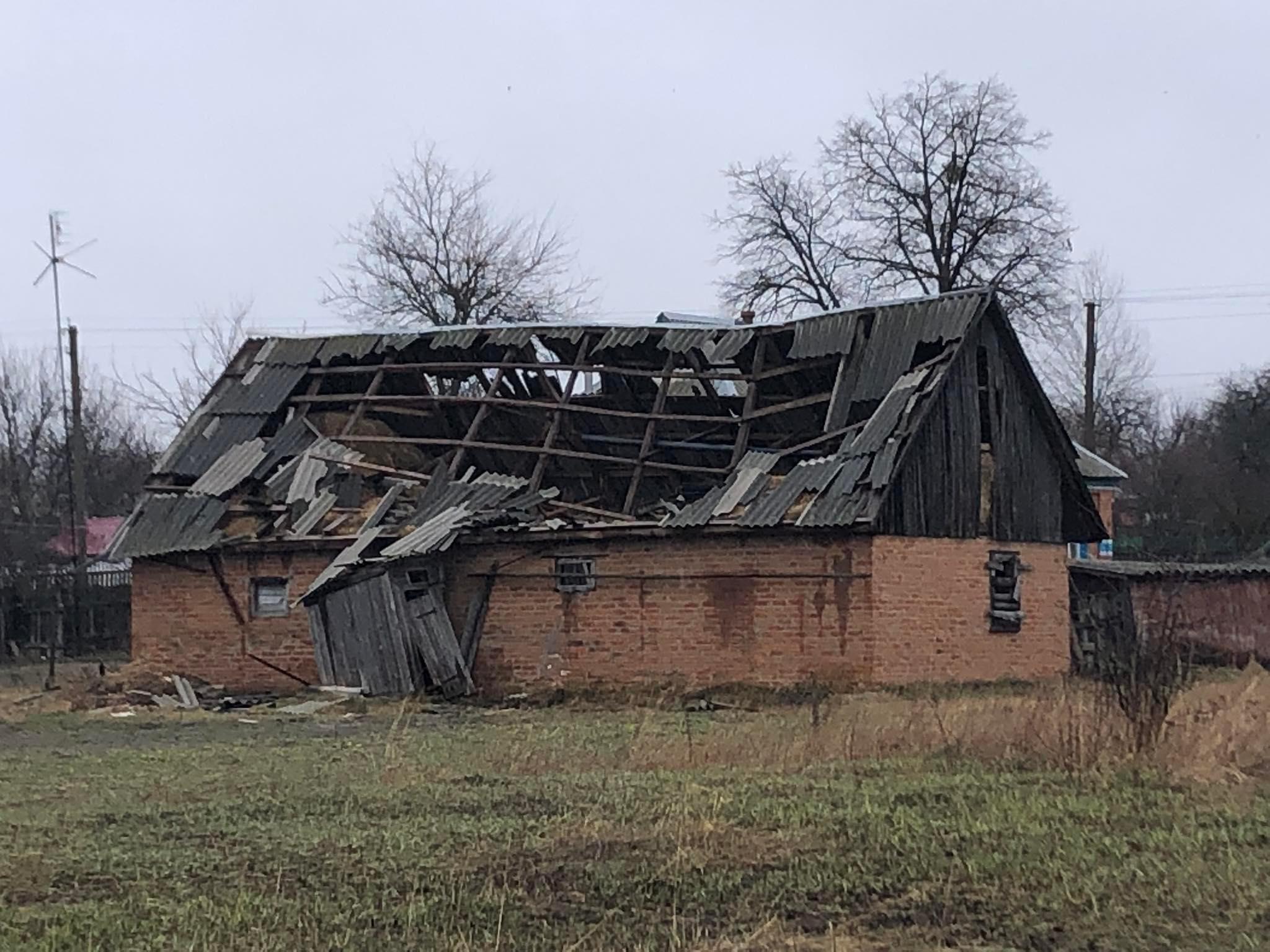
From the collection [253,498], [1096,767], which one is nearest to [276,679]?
[253,498]

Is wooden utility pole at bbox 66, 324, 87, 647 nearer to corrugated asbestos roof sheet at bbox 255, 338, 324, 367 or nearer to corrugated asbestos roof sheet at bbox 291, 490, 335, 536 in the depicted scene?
corrugated asbestos roof sheet at bbox 255, 338, 324, 367

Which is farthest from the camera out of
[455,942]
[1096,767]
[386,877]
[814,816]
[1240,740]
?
[1240,740]

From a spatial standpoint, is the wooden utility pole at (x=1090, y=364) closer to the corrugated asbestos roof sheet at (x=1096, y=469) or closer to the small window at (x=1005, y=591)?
the corrugated asbestos roof sheet at (x=1096, y=469)

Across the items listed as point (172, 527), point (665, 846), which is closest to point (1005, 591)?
point (172, 527)

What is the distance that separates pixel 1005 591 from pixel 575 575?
6928 mm

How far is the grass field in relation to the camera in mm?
7504

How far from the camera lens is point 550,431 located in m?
27.3

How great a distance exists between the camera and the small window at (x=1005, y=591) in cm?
2584

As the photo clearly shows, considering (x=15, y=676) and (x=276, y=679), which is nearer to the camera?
(x=276, y=679)

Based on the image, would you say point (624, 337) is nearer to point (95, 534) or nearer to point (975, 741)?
point (975, 741)

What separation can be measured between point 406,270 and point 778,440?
31.0 m

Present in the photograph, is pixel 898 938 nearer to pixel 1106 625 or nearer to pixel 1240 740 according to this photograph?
pixel 1240 740

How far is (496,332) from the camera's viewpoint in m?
28.2

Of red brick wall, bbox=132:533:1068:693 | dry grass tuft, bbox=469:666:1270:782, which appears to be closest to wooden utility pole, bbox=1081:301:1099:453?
red brick wall, bbox=132:533:1068:693
